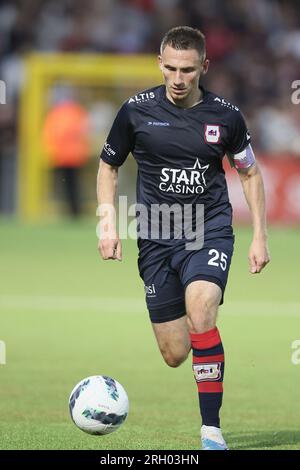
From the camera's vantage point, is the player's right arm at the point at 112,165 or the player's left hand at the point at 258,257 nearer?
the player's left hand at the point at 258,257

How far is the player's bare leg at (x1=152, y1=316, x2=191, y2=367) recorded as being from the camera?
7883mm

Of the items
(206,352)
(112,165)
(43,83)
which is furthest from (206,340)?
(43,83)

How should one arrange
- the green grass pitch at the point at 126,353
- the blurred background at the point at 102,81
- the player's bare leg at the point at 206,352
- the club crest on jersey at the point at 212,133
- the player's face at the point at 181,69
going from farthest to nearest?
1. the blurred background at the point at 102,81
2. the green grass pitch at the point at 126,353
3. the club crest on jersey at the point at 212,133
4. the player's face at the point at 181,69
5. the player's bare leg at the point at 206,352

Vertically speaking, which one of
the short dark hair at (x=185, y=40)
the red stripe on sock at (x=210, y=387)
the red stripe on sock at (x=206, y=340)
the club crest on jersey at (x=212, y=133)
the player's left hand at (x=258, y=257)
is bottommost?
the red stripe on sock at (x=210, y=387)

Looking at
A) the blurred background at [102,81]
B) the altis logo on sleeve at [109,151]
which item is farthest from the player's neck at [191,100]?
the blurred background at [102,81]

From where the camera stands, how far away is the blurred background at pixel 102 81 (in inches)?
862

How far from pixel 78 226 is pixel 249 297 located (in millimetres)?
7573

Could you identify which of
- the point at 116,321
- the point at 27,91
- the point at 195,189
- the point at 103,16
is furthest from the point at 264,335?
the point at 103,16

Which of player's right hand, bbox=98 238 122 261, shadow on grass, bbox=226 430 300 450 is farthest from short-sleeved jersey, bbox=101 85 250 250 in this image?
shadow on grass, bbox=226 430 300 450

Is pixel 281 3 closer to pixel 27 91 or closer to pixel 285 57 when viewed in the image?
pixel 285 57

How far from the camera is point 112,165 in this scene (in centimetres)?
782

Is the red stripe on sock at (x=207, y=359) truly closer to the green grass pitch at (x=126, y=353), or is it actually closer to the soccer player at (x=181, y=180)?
the soccer player at (x=181, y=180)

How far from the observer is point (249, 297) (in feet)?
45.8

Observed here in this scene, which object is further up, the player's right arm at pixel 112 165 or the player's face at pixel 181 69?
the player's face at pixel 181 69
